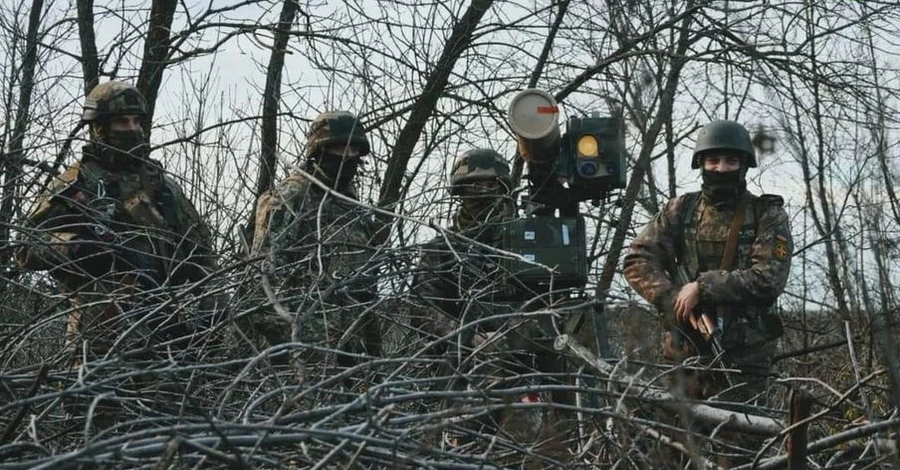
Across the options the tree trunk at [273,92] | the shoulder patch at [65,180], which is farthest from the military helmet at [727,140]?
the tree trunk at [273,92]

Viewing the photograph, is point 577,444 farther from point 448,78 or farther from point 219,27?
point 219,27

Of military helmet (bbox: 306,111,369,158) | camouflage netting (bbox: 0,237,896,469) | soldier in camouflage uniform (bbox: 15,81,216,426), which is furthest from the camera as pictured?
military helmet (bbox: 306,111,369,158)

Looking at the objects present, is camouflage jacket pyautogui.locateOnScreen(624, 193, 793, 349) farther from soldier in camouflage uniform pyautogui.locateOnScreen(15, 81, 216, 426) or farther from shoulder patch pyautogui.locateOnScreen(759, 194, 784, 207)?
soldier in camouflage uniform pyautogui.locateOnScreen(15, 81, 216, 426)

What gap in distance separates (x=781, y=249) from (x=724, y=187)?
1.23ft

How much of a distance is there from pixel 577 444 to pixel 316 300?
3.81ft

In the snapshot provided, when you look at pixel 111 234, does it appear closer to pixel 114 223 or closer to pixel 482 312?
pixel 114 223

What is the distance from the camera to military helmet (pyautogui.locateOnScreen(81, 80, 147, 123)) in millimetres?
6234

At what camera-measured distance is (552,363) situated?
18.0 feet

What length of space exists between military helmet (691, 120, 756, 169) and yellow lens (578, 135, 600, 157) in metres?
0.77

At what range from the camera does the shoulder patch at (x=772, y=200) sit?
20.4ft

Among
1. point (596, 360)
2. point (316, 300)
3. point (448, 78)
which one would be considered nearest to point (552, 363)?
point (596, 360)

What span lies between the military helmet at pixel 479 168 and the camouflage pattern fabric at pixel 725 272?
669mm

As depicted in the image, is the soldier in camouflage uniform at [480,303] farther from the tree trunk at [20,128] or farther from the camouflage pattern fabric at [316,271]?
the tree trunk at [20,128]

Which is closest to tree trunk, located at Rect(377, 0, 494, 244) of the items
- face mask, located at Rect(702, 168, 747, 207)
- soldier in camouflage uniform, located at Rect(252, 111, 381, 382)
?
soldier in camouflage uniform, located at Rect(252, 111, 381, 382)
